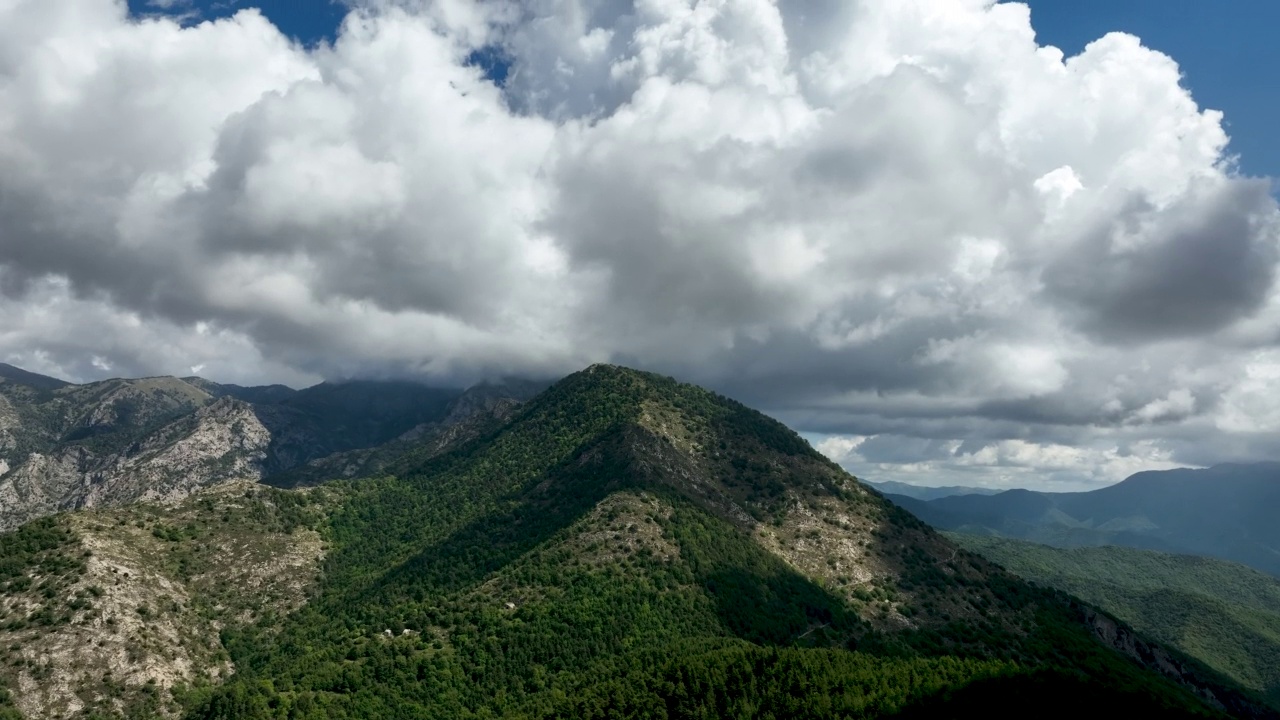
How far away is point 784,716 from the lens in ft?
603

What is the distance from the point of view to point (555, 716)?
19150cm

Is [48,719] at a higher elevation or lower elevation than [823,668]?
lower

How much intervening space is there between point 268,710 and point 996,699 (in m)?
195

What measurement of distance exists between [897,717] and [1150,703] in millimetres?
66777

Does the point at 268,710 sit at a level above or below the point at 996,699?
below

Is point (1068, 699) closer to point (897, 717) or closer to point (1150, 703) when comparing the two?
point (1150, 703)

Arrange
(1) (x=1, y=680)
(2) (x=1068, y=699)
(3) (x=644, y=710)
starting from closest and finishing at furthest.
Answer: (2) (x=1068, y=699) → (3) (x=644, y=710) → (1) (x=1, y=680)

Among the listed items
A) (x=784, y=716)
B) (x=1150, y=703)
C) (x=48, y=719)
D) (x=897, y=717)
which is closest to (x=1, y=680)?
(x=48, y=719)

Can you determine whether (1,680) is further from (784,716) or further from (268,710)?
(784,716)

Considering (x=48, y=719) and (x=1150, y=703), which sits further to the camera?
(x=48, y=719)

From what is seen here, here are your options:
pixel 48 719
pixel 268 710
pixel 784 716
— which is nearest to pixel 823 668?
pixel 784 716

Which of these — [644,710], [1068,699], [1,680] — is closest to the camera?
[1068,699]

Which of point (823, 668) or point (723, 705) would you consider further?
point (823, 668)

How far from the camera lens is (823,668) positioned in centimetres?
19925
